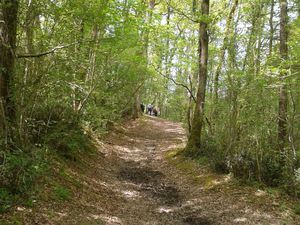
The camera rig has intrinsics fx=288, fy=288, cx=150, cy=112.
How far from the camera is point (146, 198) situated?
7598 millimetres

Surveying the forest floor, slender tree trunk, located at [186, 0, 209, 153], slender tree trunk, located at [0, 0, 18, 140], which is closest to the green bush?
the forest floor

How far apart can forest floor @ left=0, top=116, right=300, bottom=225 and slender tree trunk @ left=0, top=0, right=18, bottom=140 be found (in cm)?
182

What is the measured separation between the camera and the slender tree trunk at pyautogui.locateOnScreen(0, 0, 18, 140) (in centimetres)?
540

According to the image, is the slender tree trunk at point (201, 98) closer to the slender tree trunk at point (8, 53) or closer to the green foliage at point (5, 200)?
the slender tree trunk at point (8, 53)

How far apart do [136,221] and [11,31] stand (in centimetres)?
459

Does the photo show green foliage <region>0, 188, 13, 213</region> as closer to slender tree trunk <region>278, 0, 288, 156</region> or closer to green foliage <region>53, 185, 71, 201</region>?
green foliage <region>53, 185, 71, 201</region>

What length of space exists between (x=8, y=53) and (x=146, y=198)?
4.77 m

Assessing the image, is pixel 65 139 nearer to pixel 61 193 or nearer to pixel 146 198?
pixel 61 193

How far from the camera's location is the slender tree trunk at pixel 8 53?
17.7 feet

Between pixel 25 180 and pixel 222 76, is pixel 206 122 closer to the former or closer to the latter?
pixel 222 76

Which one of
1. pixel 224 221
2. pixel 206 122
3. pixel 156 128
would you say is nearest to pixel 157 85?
pixel 156 128

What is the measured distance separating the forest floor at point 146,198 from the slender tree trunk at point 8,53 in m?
1.82

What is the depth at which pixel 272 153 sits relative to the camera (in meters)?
7.95

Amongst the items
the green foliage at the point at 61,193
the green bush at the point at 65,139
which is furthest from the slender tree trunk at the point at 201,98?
the green foliage at the point at 61,193
